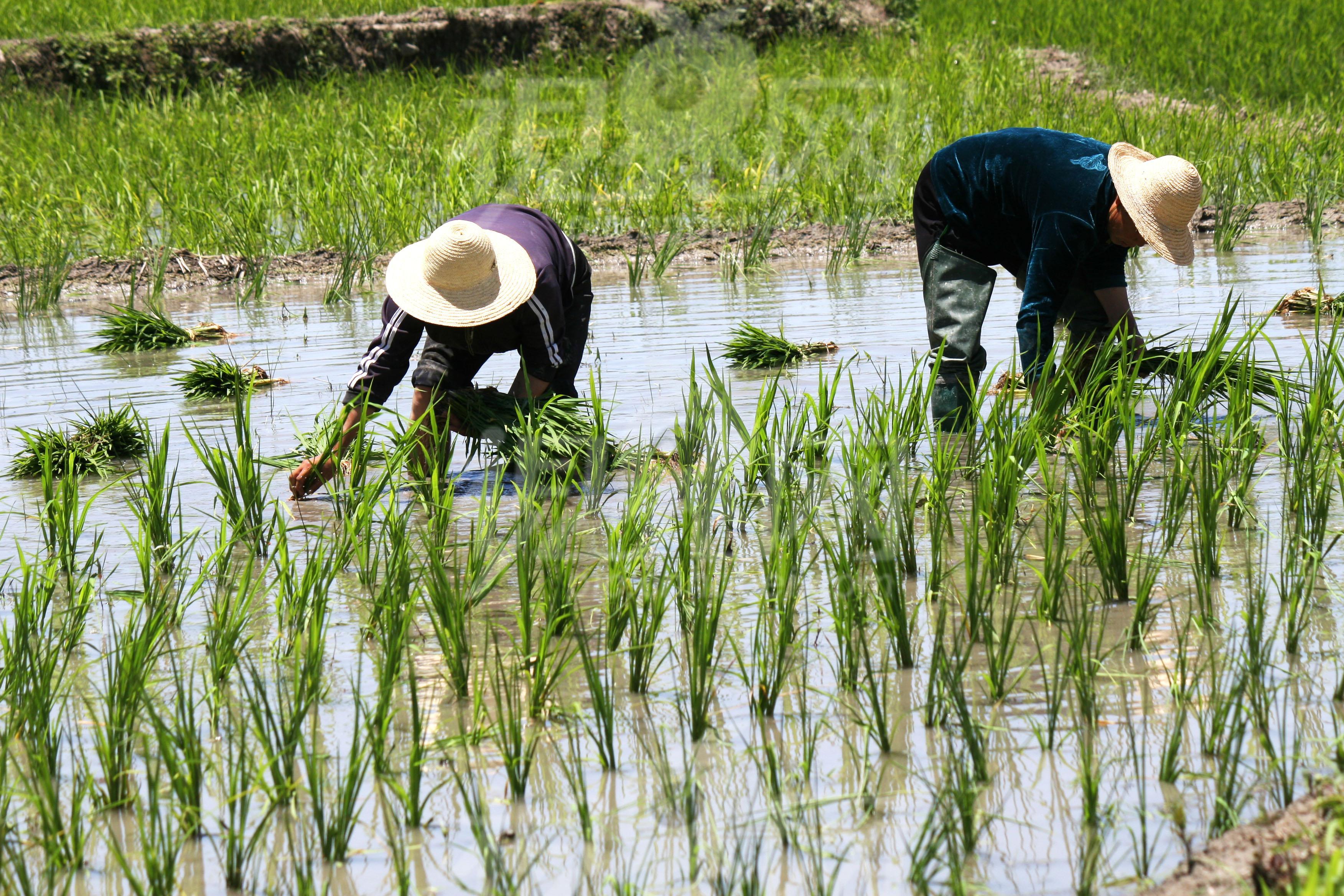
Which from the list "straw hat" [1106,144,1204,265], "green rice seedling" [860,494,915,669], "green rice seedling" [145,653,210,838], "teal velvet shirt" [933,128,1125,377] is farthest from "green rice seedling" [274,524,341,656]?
"straw hat" [1106,144,1204,265]

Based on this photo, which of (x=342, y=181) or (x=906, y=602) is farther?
(x=342, y=181)

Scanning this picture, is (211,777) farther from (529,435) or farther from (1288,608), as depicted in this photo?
(1288,608)

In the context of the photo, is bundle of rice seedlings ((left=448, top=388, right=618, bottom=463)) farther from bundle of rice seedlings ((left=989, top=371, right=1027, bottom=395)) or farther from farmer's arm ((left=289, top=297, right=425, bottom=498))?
bundle of rice seedlings ((left=989, top=371, right=1027, bottom=395))

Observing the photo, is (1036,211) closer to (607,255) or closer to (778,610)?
(778,610)

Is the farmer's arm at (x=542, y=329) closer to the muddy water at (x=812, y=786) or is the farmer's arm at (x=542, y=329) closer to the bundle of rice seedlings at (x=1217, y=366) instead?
the muddy water at (x=812, y=786)

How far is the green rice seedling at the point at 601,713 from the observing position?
2.10 metres

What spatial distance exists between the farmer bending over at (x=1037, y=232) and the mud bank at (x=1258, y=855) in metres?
1.68

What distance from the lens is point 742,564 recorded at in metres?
3.15

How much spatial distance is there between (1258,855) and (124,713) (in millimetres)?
1630

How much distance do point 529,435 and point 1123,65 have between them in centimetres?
1056

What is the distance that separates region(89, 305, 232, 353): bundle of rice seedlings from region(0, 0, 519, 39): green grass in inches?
295

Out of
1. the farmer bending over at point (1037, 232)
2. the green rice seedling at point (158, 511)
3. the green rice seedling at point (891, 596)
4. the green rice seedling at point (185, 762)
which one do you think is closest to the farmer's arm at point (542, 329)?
the green rice seedling at point (158, 511)

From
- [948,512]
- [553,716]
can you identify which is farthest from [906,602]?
[553,716]

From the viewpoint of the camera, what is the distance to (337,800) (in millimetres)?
2018
